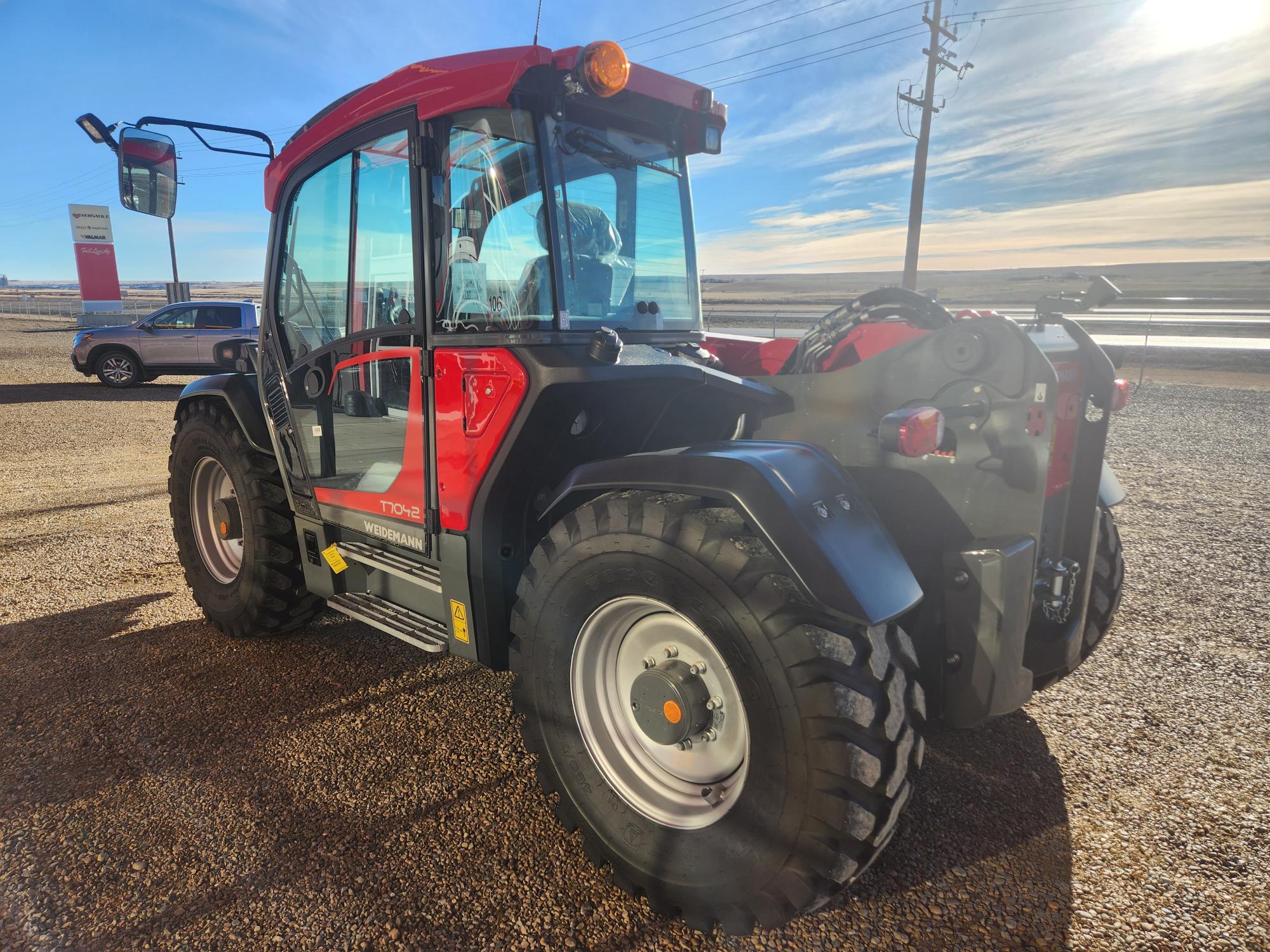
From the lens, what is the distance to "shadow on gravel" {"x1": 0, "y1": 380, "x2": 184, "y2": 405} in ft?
44.5

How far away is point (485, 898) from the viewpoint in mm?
2195

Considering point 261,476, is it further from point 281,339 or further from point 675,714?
point 675,714

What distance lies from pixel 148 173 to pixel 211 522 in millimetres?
1908

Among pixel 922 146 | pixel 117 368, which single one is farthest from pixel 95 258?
pixel 922 146

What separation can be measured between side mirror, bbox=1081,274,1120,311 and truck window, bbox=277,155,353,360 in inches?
115

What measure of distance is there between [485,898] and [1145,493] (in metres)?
7.23

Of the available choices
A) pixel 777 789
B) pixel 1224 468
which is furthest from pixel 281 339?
pixel 1224 468

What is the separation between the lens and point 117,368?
15.7 meters

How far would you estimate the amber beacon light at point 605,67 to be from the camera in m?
2.22

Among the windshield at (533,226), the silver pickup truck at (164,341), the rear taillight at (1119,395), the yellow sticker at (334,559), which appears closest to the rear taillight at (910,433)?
the rear taillight at (1119,395)

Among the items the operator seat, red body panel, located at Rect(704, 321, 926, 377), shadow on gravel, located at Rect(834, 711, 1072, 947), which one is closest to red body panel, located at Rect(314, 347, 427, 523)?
the operator seat

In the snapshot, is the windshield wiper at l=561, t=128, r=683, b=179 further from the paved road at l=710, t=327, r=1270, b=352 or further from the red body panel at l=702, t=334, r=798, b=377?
the paved road at l=710, t=327, r=1270, b=352

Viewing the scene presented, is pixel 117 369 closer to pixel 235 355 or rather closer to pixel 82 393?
pixel 82 393

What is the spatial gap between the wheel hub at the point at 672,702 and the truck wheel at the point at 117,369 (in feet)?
57.1
